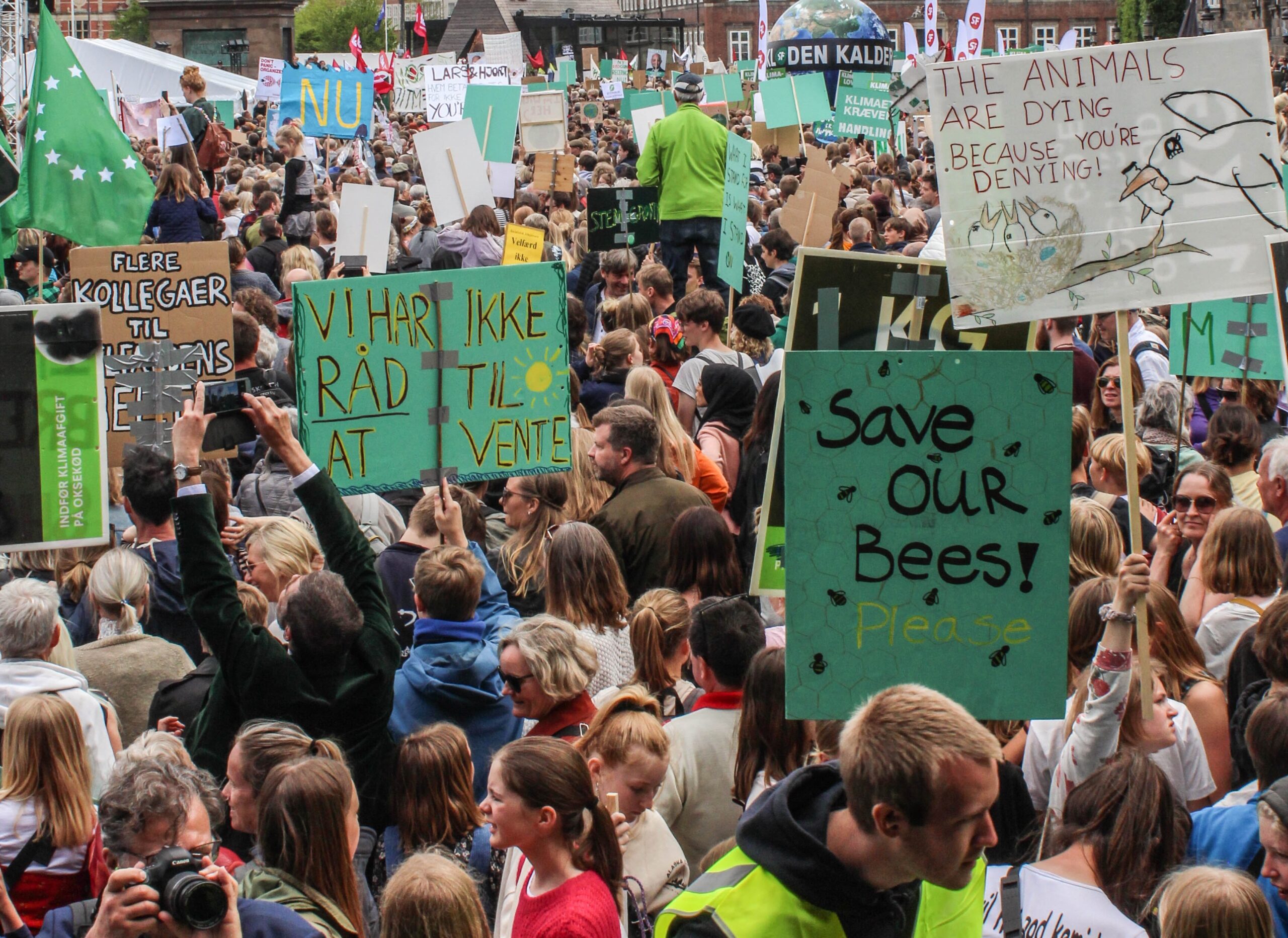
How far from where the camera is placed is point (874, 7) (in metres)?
83.6

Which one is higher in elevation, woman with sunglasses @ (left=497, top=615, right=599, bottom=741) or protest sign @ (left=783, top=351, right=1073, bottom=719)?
protest sign @ (left=783, top=351, right=1073, bottom=719)

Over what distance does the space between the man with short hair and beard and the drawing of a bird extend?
225 centimetres

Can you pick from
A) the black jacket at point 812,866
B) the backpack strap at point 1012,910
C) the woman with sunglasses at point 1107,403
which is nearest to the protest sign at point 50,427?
the black jacket at point 812,866

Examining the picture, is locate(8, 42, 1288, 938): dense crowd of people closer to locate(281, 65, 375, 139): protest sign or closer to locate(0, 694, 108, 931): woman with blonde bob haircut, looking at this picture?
locate(0, 694, 108, 931): woman with blonde bob haircut

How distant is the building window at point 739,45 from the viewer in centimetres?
8338

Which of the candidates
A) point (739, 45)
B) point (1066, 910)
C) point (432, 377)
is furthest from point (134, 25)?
point (1066, 910)

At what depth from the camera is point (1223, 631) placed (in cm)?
469

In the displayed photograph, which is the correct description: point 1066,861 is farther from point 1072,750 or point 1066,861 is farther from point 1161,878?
point 1072,750

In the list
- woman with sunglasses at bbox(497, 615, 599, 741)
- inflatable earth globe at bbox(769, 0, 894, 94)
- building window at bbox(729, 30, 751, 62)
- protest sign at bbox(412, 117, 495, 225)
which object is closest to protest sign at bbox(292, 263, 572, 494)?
woman with sunglasses at bbox(497, 615, 599, 741)

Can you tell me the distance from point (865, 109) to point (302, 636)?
17.2 m

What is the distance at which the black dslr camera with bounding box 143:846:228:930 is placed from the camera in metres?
2.61

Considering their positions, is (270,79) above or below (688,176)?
above

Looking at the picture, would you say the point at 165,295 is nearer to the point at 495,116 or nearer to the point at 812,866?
the point at 812,866

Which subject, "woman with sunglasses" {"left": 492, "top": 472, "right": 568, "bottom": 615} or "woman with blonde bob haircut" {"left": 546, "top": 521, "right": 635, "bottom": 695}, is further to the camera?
"woman with sunglasses" {"left": 492, "top": 472, "right": 568, "bottom": 615}
